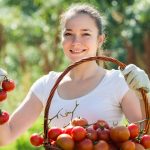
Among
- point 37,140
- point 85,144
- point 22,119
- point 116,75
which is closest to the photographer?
point 85,144

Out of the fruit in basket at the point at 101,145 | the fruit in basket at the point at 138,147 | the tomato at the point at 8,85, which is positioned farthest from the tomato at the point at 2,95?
the fruit in basket at the point at 138,147

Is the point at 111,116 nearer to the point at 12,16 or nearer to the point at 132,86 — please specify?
the point at 132,86

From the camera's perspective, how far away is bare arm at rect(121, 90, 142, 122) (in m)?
2.48

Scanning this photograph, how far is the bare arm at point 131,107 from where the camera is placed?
248 centimetres

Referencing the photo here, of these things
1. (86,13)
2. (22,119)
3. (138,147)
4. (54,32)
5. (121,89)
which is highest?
(54,32)

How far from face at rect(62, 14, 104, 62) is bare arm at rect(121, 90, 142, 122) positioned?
28cm

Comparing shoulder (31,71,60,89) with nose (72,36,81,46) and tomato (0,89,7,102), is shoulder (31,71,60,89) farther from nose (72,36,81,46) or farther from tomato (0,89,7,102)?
tomato (0,89,7,102)

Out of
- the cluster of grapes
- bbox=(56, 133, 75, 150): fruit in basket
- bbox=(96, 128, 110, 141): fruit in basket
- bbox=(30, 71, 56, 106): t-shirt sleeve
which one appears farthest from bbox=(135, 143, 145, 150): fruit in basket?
bbox=(30, 71, 56, 106): t-shirt sleeve

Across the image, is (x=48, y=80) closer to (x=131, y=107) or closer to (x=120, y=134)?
(x=131, y=107)

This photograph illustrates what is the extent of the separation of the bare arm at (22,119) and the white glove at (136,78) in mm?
640

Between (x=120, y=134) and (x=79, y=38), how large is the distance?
67 centimetres

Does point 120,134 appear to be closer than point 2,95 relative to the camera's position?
Yes

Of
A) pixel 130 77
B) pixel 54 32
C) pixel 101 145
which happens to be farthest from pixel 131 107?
pixel 54 32

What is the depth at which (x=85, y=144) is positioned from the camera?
202cm
